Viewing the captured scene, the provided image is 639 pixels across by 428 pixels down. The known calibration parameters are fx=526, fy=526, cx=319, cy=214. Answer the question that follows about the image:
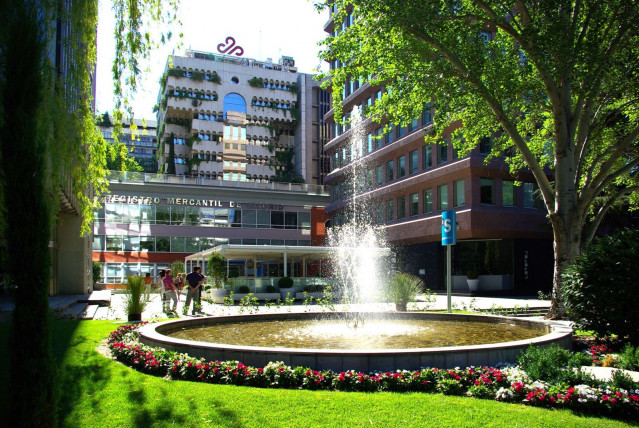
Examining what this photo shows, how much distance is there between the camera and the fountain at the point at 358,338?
734cm

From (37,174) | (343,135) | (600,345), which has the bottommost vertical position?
(600,345)

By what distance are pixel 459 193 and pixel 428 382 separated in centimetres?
2901

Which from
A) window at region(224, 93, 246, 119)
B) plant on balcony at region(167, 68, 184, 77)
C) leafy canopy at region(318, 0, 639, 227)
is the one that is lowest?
leafy canopy at region(318, 0, 639, 227)

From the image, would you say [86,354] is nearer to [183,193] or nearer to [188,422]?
[188,422]

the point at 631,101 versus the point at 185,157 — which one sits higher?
the point at 185,157

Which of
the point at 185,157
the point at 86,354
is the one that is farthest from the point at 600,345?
the point at 185,157

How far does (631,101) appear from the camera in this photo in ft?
56.5

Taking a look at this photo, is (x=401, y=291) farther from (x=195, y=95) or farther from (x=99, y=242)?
(x=195, y=95)

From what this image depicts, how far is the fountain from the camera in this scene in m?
7.34

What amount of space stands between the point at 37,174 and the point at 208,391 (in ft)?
11.8

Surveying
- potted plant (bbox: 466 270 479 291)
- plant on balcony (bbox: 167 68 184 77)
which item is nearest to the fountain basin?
potted plant (bbox: 466 270 479 291)

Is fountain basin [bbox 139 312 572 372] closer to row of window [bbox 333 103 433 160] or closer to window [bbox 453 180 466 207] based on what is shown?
window [bbox 453 180 466 207]

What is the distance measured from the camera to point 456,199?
34719 millimetres

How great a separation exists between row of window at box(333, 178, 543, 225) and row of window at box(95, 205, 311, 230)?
20050 millimetres
